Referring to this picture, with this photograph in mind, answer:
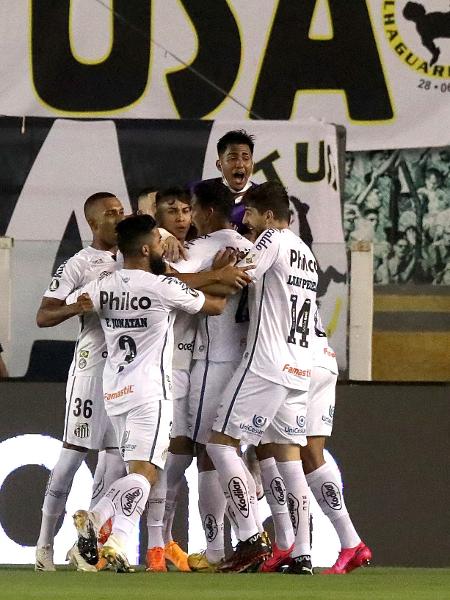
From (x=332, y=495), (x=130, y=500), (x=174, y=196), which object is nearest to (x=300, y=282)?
(x=174, y=196)

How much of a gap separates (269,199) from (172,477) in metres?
1.54

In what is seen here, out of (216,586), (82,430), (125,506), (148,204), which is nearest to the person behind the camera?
(216,586)

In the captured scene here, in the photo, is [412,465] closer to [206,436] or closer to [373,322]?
[373,322]

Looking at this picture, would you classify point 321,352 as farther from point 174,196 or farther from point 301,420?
point 174,196

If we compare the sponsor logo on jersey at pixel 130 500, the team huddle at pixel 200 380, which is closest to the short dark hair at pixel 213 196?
the team huddle at pixel 200 380

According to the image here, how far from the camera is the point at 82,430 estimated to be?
8.02 m

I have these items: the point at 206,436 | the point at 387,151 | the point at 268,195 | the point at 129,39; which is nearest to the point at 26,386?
the point at 206,436

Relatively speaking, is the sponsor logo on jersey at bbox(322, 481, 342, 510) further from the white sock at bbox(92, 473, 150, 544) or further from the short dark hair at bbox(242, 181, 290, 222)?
the short dark hair at bbox(242, 181, 290, 222)

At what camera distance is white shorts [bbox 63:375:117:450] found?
8.03 m

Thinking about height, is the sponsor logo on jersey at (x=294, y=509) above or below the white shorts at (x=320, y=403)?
below

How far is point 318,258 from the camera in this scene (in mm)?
9289

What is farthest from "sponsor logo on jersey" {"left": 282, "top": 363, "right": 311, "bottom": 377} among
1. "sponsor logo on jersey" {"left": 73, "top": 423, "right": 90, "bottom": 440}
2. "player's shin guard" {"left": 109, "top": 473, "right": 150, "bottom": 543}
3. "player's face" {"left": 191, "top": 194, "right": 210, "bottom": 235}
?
"sponsor logo on jersey" {"left": 73, "top": 423, "right": 90, "bottom": 440}

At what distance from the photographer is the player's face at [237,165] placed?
8.52 metres

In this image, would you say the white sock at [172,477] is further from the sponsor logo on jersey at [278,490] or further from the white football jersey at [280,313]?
the white football jersey at [280,313]
